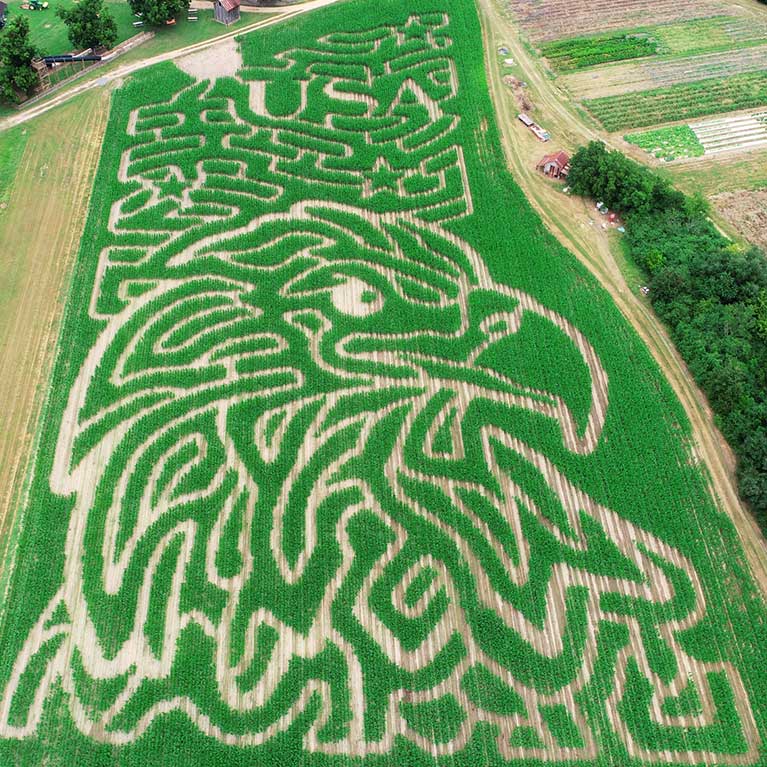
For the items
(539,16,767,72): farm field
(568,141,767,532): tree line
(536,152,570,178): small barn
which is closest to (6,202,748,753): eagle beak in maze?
(568,141,767,532): tree line

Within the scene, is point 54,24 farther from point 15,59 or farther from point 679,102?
point 679,102

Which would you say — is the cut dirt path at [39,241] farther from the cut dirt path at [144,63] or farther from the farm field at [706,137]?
the farm field at [706,137]

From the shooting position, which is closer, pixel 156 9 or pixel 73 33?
pixel 73 33

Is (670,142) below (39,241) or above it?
below

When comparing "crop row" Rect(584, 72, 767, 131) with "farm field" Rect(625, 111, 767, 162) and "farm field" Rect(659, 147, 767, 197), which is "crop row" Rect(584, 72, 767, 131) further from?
"farm field" Rect(659, 147, 767, 197)

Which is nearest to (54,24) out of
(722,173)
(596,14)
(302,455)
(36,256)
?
(36,256)

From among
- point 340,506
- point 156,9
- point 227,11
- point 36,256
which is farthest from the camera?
point 227,11

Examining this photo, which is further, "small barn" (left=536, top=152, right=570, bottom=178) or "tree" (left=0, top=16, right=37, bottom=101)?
"tree" (left=0, top=16, right=37, bottom=101)

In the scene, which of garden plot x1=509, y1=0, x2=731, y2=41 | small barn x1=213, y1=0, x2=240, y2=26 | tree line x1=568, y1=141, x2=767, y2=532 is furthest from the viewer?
garden plot x1=509, y1=0, x2=731, y2=41
